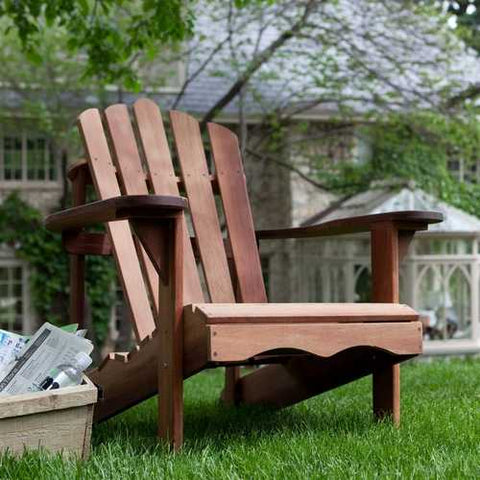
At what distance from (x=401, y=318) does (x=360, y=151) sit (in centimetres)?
800

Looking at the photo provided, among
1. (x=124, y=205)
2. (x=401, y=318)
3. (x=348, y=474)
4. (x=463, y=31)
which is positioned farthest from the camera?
(x=463, y=31)

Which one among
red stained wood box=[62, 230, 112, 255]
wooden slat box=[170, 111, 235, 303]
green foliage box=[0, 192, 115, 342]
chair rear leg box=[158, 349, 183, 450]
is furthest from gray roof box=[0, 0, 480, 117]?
chair rear leg box=[158, 349, 183, 450]

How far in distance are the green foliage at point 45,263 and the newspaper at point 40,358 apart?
7700mm

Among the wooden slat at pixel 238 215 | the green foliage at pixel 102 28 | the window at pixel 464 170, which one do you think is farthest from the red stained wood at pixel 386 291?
the window at pixel 464 170

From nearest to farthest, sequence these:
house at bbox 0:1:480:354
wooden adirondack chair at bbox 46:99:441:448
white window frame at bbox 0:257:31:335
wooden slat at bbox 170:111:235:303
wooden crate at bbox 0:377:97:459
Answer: wooden crate at bbox 0:377:97:459
wooden adirondack chair at bbox 46:99:441:448
wooden slat at bbox 170:111:235:303
house at bbox 0:1:480:354
white window frame at bbox 0:257:31:335

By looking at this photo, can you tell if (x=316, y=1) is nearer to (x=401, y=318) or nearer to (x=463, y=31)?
(x=463, y=31)

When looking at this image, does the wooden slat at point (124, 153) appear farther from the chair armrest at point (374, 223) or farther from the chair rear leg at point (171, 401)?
the chair rear leg at point (171, 401)

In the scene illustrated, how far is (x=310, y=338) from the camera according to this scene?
8.60ft

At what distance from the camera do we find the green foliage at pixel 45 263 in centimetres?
1041

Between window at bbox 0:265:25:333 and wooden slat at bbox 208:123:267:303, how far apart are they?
7.55m

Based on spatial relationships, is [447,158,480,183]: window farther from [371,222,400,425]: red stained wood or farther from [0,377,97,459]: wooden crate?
[0,377,97,459]: wooden crate

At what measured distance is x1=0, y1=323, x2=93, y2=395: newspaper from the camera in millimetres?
2639

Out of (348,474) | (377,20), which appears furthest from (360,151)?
(348,474)

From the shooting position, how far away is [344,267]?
888 cm
